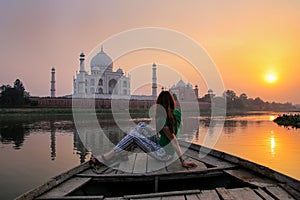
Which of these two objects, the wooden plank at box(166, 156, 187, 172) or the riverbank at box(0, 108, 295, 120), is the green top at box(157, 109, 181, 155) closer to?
the wooden plank at box(166, 156, 187, 172)

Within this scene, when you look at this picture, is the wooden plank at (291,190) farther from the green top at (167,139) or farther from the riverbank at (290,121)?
the riverbank at (290,121)

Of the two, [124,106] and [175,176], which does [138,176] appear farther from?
[124,106]

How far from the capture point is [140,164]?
11.3 feet

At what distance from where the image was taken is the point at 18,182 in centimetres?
547

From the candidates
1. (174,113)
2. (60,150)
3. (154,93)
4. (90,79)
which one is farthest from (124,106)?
(174,113)

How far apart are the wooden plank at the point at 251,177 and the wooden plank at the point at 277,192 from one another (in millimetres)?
106

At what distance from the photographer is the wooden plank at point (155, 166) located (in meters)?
3.16

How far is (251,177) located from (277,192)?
534 millimetres

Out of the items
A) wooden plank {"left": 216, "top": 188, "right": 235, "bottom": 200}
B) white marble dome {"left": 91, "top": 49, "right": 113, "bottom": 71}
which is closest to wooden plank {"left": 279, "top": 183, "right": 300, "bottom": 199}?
wooden plank {"left": 216, "top": 188, "right": 235, "bottom": 200}

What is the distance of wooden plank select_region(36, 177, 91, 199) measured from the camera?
7.82ft

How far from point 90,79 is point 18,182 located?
38545 millimetres

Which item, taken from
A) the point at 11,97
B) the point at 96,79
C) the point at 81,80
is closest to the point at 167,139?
the point at 11,97

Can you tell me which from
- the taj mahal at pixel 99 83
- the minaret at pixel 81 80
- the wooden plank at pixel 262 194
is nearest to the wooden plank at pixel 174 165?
the wooden plank at pixel 262 194

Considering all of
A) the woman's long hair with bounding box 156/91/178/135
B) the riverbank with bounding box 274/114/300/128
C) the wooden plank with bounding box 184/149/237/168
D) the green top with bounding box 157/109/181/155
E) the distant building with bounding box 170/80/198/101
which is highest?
the distant building with bounding box 170/80/198/101
